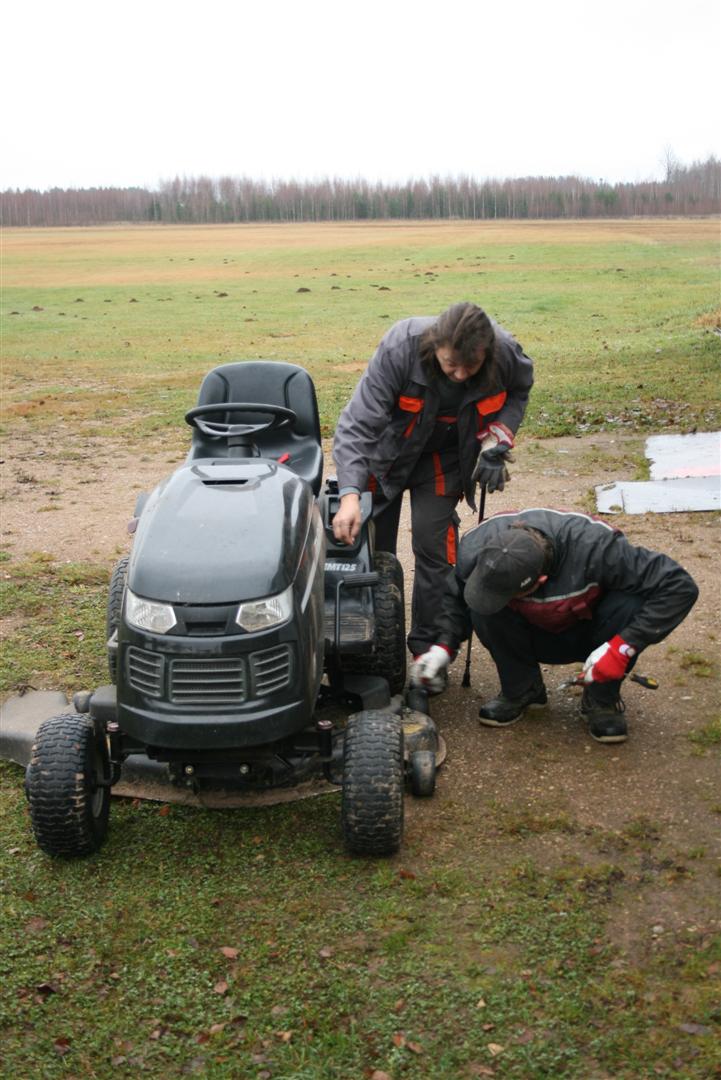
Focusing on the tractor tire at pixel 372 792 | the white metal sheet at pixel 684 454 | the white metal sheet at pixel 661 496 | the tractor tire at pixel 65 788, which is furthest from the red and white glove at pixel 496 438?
the white metal sheet at pixel 684 454

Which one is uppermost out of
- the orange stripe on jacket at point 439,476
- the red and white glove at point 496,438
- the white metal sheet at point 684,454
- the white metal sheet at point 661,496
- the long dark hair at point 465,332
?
the long dark hair at point 465,332

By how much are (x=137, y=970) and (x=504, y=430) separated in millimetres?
2729

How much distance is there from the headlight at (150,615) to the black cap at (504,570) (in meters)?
1.34

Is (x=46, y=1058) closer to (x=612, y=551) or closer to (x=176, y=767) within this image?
(x=176, y=767)

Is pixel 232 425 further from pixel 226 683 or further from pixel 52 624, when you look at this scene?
pixel 226 683

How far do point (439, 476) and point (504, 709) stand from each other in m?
1.08

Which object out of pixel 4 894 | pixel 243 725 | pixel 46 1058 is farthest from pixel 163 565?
pixel 46 1058

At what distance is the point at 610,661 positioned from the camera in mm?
4711

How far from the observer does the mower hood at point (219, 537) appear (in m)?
3.79

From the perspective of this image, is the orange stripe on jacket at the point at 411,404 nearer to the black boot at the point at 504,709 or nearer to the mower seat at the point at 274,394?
the mower seat at the point at 274,394

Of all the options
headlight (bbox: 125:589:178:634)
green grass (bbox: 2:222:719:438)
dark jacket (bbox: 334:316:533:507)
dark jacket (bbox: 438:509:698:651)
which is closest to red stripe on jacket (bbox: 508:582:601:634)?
dark jacket (bbox: 438:509:698:651)

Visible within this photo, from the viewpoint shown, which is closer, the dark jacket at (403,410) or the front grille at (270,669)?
the front grille at (270,669)

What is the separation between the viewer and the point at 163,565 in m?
3.85

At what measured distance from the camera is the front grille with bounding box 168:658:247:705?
376 cm
